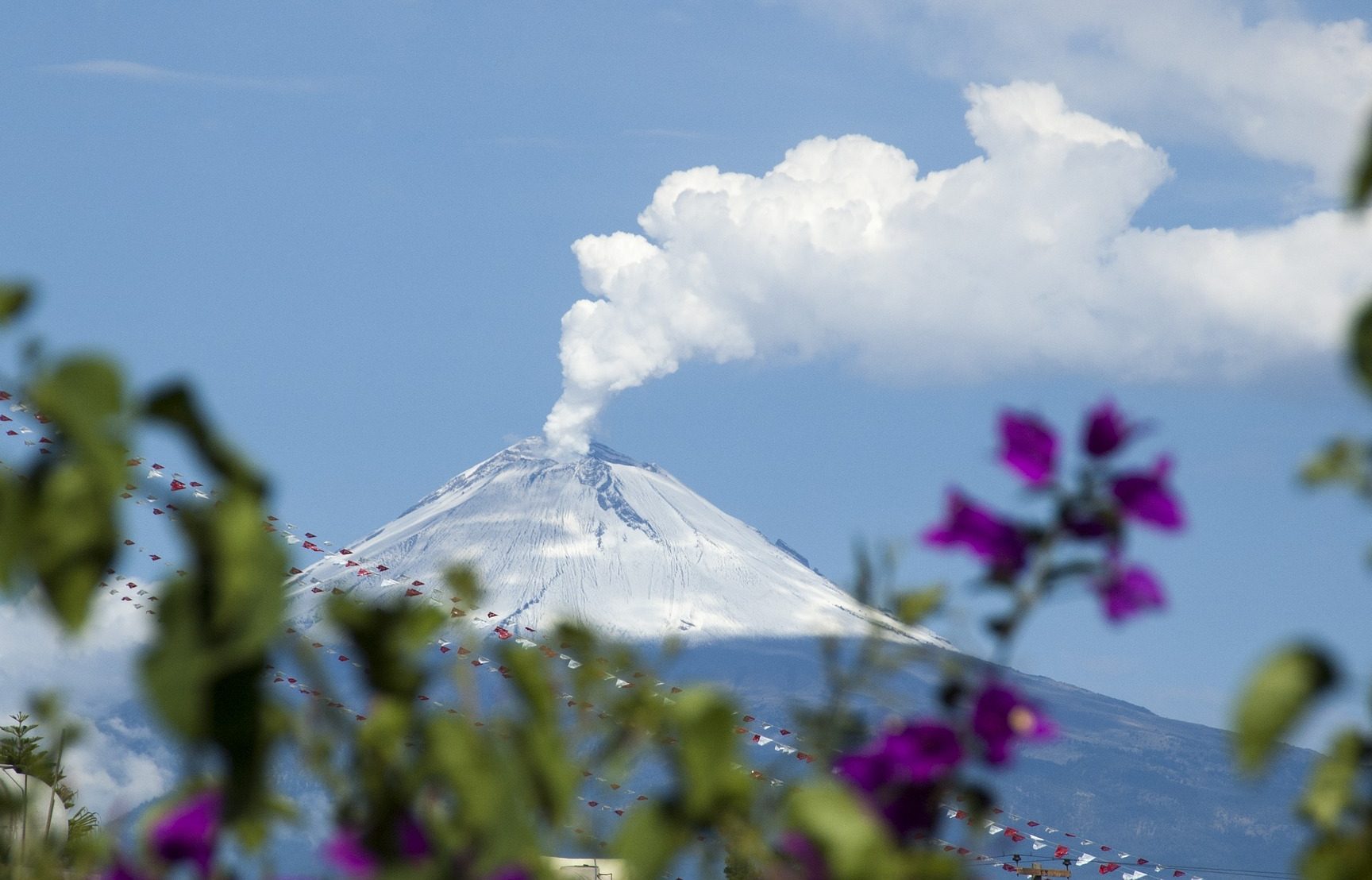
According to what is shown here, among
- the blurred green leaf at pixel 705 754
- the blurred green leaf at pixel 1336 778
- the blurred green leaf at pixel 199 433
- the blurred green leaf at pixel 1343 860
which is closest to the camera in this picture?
the blurred green leaf at pixel 199 433

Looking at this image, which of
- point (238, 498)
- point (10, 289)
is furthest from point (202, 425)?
point (10, 289)

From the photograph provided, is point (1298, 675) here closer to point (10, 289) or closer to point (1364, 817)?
point (1364, 817)

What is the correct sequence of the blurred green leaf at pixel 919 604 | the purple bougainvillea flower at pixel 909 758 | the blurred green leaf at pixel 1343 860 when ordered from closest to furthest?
the blurred green leaf at pixel 1343 860, the purple bougainvillea flower at pixel 909 758, the blurred green leaf at pixel 919 604

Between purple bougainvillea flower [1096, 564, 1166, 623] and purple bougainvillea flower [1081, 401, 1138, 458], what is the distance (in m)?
0.12

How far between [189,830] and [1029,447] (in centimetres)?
83

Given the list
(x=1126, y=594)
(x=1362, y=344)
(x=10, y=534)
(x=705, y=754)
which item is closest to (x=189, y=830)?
(x=10, y=534)

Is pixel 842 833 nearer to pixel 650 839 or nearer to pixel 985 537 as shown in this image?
pixel 650 839

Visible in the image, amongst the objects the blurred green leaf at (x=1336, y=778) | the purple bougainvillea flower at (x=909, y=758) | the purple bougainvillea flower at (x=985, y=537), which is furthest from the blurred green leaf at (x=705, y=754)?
the blurred green leaf at (x=1336, y=778)

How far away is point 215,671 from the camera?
2.66ft

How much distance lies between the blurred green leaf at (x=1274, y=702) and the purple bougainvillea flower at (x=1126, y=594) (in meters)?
0.36

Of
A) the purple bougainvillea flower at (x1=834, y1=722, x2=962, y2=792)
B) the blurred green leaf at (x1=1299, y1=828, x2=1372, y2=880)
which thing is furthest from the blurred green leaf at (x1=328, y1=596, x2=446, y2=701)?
the blurred green leaf at (x1=1299, y1=828, x2=1372, y2=880)

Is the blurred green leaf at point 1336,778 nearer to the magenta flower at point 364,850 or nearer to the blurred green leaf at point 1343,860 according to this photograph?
the blurred green leaf at point 1343,860

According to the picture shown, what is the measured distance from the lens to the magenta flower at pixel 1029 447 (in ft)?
4.49

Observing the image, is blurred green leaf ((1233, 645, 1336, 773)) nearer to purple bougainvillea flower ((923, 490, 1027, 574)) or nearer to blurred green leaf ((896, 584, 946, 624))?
purple bougainvillea flower ((923, 490, 1027, 574))
